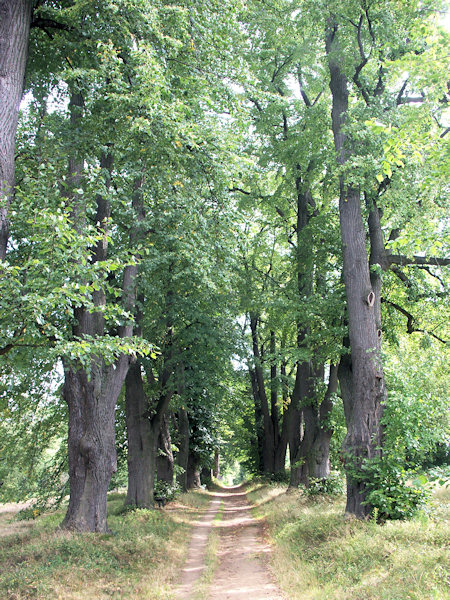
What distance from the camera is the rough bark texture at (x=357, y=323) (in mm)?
9016

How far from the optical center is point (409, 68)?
6.44 m

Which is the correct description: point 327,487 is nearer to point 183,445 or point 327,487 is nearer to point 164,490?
point 164,490

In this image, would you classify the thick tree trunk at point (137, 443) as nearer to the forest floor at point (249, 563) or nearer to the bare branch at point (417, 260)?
the forest floor at point (249, 563)

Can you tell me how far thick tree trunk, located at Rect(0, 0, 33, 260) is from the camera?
621 cm

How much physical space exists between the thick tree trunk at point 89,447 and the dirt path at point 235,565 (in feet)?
7.31

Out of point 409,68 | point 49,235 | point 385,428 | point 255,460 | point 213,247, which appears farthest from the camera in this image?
point 255,460

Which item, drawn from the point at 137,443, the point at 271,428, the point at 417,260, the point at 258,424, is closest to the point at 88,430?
the point at 137,443

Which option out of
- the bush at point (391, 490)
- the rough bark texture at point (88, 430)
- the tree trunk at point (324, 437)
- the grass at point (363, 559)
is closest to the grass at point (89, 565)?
the rough bark texture at point (88, 430)

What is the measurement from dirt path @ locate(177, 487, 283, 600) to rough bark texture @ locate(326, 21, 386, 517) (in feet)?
7.53

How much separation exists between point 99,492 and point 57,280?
17.4 feet

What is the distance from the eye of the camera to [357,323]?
9.84 metres

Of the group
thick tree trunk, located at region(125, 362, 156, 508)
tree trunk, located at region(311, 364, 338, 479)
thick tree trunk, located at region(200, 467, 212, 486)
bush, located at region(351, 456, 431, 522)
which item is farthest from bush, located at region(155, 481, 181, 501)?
thick tree trunk, located at region(200, 467, 212, 486)

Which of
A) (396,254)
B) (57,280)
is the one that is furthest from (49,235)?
(396,254)

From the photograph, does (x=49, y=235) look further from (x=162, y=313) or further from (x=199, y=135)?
(x=162, y=313)
